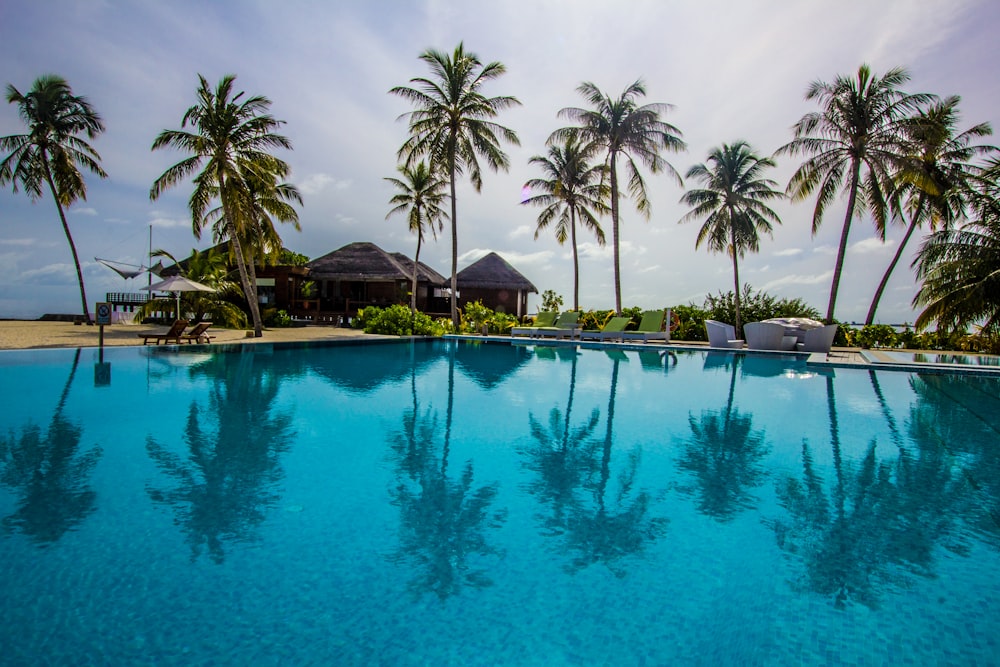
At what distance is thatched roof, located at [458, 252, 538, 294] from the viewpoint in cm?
3131

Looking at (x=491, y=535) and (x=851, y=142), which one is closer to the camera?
(x=491, y=535)

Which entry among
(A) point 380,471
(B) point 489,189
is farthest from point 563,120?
(A) point 380,471

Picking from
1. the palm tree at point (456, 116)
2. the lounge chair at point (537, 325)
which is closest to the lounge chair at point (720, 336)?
the lounge chair at point (537, 325)

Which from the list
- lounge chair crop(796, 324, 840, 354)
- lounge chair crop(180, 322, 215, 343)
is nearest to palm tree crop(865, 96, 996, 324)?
lounge chair crop(796, 324, 840, 354)

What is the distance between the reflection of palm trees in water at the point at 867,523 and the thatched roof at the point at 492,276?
87.8 ft

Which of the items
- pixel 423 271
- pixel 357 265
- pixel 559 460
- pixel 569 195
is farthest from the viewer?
pixel 423 271

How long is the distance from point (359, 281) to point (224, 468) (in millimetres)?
27534

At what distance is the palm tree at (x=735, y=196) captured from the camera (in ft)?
79.2

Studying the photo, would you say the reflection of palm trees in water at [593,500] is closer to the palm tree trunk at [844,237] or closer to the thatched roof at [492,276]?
the palm tree trunk at [844,237]

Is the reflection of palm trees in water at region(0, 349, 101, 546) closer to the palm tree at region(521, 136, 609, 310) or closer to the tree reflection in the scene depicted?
the tree reflection

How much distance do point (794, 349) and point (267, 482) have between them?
51.0 ft

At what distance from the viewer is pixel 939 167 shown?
67.3ft

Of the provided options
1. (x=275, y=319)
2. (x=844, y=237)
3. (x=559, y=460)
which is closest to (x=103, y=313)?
(x=275, y=319)

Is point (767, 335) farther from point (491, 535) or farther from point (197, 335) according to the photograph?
point (197, 335)
